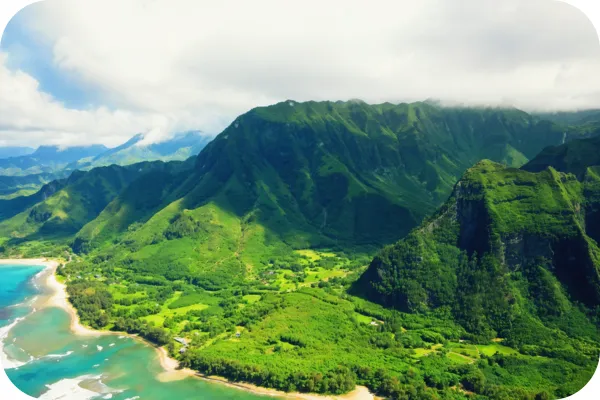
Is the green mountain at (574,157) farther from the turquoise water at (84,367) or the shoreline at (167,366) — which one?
the turquoise water at (84,367)

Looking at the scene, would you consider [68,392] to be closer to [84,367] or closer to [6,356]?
[84,367]

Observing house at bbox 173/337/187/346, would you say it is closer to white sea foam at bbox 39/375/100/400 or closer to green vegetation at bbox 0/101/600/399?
green vegetation at bbox 0/101/600/399

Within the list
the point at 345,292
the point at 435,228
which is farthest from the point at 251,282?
the point at 435,228

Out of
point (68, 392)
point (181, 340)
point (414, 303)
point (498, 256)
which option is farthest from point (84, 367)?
point (498, 256)

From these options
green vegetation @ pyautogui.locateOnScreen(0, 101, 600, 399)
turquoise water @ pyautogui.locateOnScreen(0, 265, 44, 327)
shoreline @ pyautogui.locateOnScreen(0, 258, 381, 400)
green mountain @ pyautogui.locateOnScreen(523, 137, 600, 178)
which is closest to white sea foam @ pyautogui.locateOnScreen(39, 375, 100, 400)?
shoreline @ pyautogui.locateOnScreen(0, 258, 381, 400)

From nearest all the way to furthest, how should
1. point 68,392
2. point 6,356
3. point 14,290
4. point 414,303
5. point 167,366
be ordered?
point 68,392
point 167,366
point 6,356
point 414,303
point 14,290
